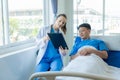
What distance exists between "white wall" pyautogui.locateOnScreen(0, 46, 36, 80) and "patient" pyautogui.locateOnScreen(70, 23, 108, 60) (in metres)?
0.69

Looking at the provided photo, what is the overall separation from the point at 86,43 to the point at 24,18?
119cm

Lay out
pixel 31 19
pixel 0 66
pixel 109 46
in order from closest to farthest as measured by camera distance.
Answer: pixel 0 66, pixel 109 46, pixel 31 19

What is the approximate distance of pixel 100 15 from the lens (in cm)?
386

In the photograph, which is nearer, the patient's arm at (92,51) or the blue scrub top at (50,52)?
the patient's arm at (92,51)

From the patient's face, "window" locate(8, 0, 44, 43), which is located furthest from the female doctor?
"window" locate(8, 0, 44, 43)

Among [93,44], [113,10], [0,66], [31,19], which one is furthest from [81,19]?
[0,66]

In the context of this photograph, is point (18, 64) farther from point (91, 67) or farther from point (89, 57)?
point (91, 67)

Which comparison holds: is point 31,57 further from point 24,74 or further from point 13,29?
point 13,29

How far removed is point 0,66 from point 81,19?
2.08 metres

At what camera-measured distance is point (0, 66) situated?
8.00 feet

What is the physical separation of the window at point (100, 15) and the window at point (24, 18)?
760 mm

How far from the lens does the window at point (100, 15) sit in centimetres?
379

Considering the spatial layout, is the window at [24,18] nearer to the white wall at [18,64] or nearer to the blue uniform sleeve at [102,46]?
the white wall at [18,64]

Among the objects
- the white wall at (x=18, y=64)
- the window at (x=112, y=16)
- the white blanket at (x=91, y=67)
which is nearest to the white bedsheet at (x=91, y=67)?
the white blanket at (x=91, y=67)
